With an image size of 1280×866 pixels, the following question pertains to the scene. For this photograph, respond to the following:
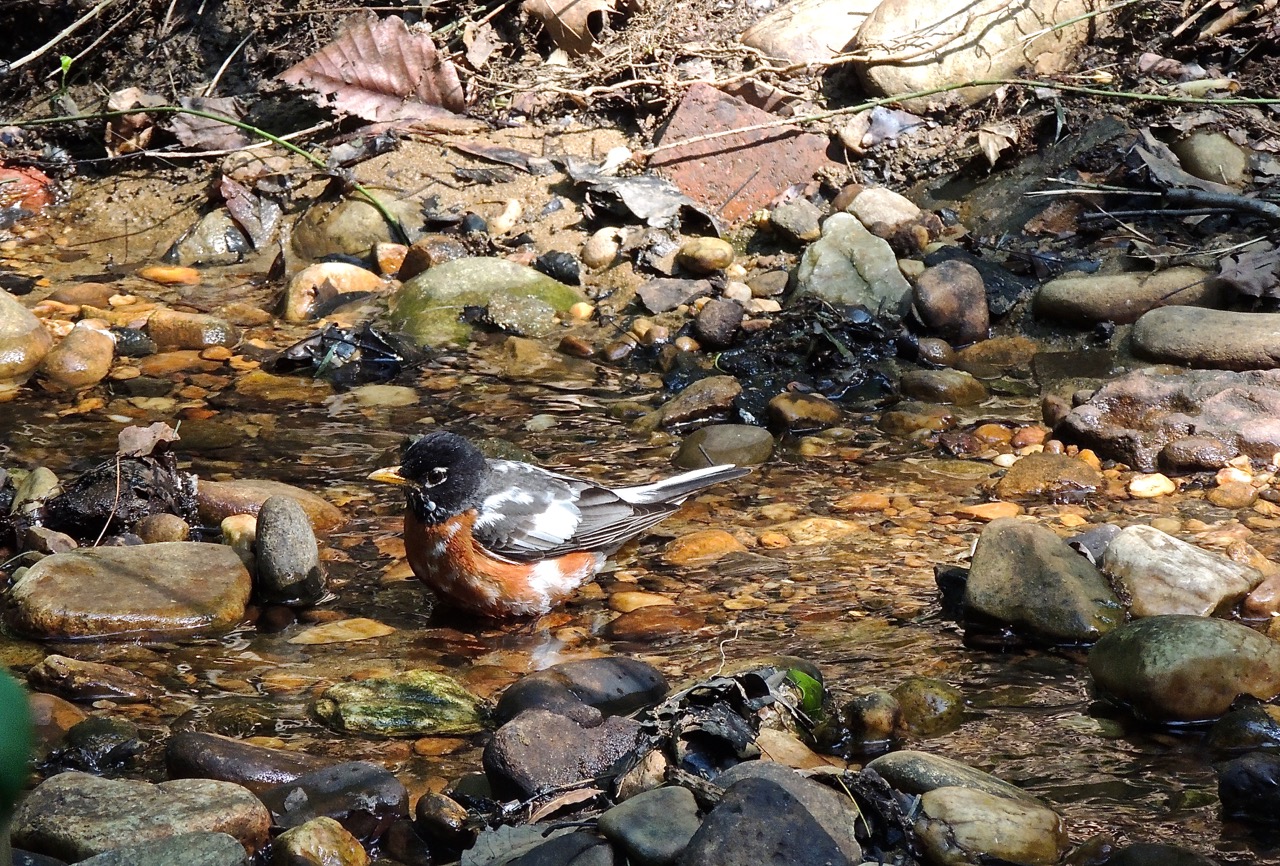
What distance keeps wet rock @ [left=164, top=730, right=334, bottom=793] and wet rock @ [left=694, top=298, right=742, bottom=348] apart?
4605 mm

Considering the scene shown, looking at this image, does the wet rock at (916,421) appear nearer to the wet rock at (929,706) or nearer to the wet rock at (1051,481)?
the wet rock at (1051,481)

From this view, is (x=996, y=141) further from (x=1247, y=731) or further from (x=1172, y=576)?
(x=1247, y=731)

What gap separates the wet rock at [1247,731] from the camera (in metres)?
3.85

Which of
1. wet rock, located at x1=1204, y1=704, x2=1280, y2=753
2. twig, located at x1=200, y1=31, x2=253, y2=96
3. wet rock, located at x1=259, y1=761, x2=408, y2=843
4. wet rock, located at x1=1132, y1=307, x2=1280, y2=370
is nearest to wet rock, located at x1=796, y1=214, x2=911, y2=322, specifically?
wet rock, located at x1=1132, y1=307, x2=1280, y2=370

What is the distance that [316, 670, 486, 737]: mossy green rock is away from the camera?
433 cm

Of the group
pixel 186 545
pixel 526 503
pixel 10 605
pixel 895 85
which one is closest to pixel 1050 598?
pixel 526 503

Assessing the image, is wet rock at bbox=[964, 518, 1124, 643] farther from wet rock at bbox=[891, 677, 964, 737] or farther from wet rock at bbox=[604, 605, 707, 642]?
wet rock at bbox=[604, 605, 707, 642]

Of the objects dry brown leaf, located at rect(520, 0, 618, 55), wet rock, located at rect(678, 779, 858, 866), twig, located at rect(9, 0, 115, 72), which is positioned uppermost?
dry brown leaf, located at rect(520, 0, 618, 55)

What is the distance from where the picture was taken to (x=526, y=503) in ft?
18.9

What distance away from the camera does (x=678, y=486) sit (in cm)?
609

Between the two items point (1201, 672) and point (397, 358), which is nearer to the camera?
point (1201, 672)

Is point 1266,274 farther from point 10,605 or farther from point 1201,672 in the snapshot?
point 10,605

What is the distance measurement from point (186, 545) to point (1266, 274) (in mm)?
5975

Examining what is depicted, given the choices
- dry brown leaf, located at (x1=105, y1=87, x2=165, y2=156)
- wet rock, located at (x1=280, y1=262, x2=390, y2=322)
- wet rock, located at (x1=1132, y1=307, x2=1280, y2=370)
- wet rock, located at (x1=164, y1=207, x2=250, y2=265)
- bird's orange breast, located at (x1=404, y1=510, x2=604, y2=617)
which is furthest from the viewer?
dry brown leaf, located at (x1=105, y1=87, x2=165, y2=156)
